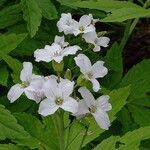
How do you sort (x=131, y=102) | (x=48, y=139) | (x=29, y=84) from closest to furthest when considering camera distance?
(x=29, y=84) → (x=48, y=139) → (x=131, y=102)

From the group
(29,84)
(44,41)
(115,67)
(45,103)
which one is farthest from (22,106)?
(45,103)

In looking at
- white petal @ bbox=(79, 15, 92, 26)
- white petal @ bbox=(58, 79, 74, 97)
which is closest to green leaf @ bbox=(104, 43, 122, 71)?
white petal @ bbox=(79, 15, 92, 26)

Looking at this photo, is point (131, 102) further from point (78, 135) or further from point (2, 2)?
point (2, 2)

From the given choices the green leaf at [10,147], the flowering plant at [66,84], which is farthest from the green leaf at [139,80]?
the green leaf at [10,147]

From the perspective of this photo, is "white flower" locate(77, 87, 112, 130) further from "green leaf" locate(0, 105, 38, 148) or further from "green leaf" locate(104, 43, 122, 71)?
"green leaf" locate(104, 43, 122, 71)

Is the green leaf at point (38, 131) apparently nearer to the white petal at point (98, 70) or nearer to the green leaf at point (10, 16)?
the white petal at point (98, 70)

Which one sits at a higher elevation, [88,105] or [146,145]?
[88,105]

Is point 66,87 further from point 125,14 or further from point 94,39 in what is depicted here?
point 125,14

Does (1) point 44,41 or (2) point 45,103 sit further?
(1) point 44,41
